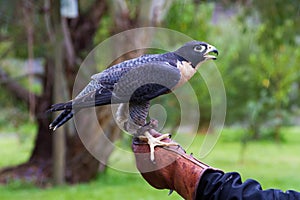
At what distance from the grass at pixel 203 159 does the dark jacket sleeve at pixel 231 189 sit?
579 millimetres

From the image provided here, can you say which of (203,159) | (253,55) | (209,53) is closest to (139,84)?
(209,53)

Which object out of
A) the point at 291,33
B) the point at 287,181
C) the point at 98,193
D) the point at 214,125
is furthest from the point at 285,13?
the point at 214,125

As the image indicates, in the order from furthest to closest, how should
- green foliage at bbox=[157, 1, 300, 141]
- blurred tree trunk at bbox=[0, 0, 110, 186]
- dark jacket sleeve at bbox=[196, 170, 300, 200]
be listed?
1. green foliage at bbox=[157, 1, 300, 141]
2. blurred tree trunk at bbox=[0, 0, 110, 186]
3. dark jacket sleeve at bbox=[196, 170, 300, 200]

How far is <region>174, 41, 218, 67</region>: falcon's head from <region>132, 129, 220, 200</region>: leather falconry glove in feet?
1.01

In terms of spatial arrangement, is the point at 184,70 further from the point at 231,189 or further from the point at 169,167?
the point at 231,189

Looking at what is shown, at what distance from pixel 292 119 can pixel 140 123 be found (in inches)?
564

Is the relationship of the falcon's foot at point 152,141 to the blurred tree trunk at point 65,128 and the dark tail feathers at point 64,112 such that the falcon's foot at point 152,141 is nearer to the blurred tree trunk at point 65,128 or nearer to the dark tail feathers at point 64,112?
the dark tail feathers at point 64,112

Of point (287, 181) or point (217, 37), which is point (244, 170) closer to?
point (287, 181)

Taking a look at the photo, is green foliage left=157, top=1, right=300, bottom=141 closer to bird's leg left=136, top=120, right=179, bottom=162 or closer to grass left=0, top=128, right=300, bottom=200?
grass left=0, top=128, right=300, bottom=200

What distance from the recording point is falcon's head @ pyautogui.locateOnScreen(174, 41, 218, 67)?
223 cm

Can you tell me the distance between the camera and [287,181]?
353 inches

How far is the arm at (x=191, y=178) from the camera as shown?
1.93m

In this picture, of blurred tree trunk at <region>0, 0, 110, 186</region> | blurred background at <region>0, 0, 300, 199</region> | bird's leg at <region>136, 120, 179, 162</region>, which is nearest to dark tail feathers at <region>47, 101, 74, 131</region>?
bird's leg at <region>136, 120, 179, 162</region>

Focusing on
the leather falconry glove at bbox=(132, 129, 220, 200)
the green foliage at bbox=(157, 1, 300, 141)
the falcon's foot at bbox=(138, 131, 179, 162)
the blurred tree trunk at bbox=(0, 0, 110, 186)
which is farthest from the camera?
the green foliage at bbox=(157, 1, 300, 141)
